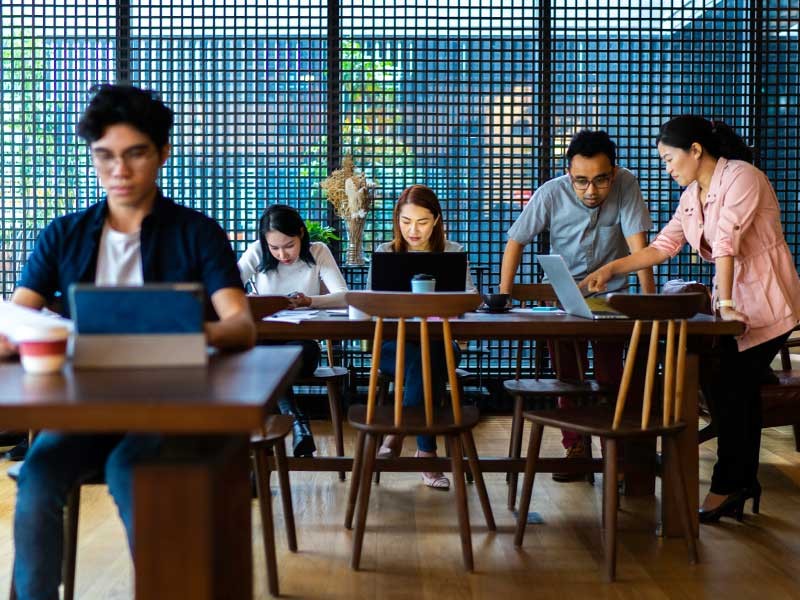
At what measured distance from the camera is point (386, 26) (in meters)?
5.37

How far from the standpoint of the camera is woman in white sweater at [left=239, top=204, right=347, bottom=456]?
397cm

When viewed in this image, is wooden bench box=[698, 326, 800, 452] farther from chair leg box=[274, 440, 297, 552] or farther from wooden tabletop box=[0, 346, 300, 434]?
wooden tabletop box=[0, 346, 300, 434]

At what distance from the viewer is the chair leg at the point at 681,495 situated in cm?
274

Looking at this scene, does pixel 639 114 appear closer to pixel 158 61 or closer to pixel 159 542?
pixel 158 61

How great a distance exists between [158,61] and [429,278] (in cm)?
289

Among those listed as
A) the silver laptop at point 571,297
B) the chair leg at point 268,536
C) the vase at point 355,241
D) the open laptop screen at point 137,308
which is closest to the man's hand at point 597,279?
the silver laptop at point 571,297

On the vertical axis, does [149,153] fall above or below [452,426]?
above

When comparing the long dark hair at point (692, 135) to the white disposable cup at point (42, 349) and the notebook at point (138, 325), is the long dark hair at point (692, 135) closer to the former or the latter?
the notebook at point (138, 325)

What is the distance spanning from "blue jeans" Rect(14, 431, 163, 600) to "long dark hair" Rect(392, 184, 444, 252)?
88.1 inches

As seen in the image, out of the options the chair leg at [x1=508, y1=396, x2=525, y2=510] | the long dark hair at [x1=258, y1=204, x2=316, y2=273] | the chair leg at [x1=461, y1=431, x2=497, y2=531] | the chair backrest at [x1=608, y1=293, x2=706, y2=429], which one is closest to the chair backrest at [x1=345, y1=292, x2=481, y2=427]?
the chair leg at [x1=461, y1=431, x2=497, y2=531]

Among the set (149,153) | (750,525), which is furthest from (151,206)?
(750,525)

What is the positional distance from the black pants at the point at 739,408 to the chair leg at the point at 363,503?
1220 millimetres

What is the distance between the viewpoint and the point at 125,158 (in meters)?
1.94

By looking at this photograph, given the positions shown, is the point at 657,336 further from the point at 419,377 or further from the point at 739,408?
the point at 419,377
